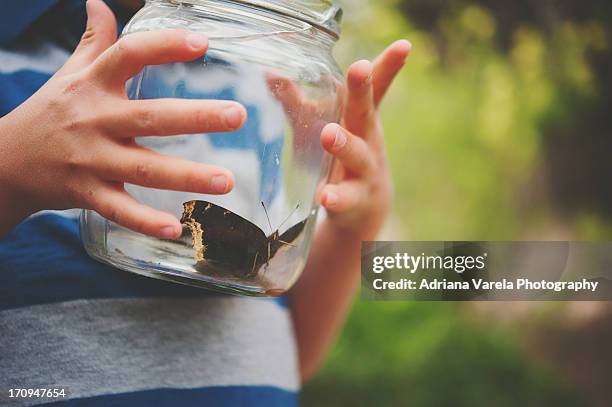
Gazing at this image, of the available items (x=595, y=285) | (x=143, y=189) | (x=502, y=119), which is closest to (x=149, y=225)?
(x=143, y=189)

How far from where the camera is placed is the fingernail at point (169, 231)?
28cm

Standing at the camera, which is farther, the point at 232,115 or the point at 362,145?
the point at 362,145

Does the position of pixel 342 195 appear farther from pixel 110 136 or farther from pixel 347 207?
pixel 110 136

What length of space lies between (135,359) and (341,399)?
2.99 feet

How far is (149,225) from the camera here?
280 millimetres

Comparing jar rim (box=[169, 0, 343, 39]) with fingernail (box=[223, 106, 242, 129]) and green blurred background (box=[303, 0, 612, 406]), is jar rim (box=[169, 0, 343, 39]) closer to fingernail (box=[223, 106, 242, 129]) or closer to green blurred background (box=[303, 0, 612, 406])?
fingernail (box=[223, 106, 242, 129])

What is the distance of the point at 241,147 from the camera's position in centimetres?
32

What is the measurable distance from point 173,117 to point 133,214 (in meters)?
0.05

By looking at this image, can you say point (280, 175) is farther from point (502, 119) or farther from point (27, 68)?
point (502, 119)

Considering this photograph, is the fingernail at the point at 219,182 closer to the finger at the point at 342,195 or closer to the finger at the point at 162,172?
the finger at the point at 162,172

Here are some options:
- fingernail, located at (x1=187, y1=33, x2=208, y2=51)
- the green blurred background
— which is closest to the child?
fingernail, located at (x1=187, y1=33, x2=208, y2=51)

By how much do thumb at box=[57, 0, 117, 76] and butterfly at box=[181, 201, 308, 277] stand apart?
97mm

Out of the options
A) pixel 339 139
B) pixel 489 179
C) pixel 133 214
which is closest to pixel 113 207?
pixel 133 214

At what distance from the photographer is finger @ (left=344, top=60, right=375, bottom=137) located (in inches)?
13.6
